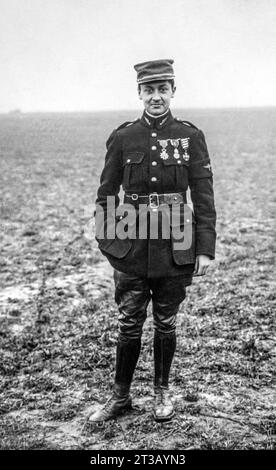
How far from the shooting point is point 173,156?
3.26 m

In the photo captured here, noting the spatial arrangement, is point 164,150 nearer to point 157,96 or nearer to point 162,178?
point 162,178

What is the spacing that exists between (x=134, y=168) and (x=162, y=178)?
7.4 inches

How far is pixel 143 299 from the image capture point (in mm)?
3355

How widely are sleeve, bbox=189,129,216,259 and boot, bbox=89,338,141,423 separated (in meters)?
0.77

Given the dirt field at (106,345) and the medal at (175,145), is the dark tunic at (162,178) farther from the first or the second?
the dirt field at (106,345)

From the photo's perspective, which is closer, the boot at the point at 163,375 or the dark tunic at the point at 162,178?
the dark tunic at the point at 162,178

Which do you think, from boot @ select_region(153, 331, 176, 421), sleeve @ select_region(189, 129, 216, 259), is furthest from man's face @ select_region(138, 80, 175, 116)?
boot @ select_region(153, 331, 176, 421)

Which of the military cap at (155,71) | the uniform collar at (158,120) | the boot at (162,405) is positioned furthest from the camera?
the boot at (162,405)

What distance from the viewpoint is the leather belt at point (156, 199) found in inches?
129

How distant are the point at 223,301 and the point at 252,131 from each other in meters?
27.7

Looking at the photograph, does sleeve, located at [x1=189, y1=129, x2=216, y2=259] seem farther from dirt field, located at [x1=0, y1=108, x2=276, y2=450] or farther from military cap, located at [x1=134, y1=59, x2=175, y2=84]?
dirt field, located at [x1=0, y1=108, x2=276, y2=450]

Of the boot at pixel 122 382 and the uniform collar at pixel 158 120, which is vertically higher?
the uniform collar at pixel 158 120

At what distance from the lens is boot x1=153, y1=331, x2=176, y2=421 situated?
3.43 m

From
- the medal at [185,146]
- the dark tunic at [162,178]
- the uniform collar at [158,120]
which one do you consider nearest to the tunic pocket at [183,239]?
the dark tunic at [162,178]
